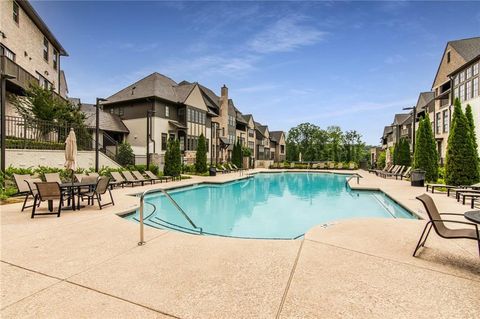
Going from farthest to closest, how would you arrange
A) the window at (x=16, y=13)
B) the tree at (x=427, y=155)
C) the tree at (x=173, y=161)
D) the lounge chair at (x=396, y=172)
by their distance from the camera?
the lounge chair at (x=396, y=172)
the tree at (x=173, y=161)
the tree at (x=427, y=155)
the window at (x=16, y=13)

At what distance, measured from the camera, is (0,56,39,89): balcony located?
39.8ft

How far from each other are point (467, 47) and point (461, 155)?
20278 mm

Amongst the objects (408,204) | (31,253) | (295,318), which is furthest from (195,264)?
(408,204)

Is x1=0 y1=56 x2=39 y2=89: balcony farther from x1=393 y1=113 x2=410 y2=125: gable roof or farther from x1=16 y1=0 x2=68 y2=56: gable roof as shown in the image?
x1=393 y1=113 x2=410 y2=125: gable roof

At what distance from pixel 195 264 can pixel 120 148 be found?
18.4m

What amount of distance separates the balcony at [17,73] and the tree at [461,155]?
21.9 meters

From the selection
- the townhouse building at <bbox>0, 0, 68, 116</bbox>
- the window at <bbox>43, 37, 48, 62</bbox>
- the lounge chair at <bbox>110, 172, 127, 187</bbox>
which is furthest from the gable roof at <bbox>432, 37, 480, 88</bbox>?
the window at <bbox>43, 37, 48, 62</bbox>

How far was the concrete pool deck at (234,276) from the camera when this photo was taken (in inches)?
99.9

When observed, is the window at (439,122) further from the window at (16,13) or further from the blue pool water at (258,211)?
the window at (16,13)

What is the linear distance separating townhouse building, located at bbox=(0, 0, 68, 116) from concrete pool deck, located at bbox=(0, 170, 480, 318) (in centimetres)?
1233

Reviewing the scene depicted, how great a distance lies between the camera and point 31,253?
4.09m

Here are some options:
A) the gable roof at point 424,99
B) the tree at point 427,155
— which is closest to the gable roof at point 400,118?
the gable roof at point 424,99

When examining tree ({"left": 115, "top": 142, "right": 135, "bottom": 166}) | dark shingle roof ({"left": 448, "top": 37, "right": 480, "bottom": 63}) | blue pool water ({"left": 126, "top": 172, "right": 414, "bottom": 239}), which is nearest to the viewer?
blue pool water ({"left": 126, "top": 172, "right": 414, "bottom": 239})

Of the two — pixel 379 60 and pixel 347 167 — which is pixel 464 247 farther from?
pixel 347 167
